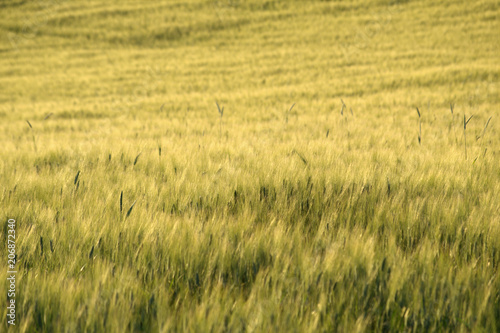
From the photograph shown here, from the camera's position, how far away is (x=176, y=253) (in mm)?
1033

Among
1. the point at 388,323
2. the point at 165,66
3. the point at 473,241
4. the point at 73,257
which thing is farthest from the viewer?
the point at 165,66

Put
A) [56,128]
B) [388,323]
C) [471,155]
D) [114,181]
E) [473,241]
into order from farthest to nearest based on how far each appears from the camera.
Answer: [56,128] → [471,155] → [114,181] → [473,241] → [388,323]

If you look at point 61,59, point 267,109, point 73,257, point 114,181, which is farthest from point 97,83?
point 73,257

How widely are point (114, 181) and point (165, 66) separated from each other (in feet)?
46.5

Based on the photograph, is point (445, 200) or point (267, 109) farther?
point (267, 109)

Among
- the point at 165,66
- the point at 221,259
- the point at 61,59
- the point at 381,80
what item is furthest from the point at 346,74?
the point at 61,59

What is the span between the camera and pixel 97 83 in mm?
13219

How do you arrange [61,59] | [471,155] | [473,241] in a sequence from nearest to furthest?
[473,241]
[471,155]
[61,59]

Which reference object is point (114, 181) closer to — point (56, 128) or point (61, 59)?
point (56, 128)

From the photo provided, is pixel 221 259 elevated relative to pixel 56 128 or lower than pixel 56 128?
elevated

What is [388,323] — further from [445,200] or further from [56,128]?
[56,128]

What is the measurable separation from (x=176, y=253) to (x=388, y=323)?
598 mm

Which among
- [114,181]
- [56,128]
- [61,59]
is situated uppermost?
[61,59]

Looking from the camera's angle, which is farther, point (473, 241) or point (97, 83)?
point (97, 83)
